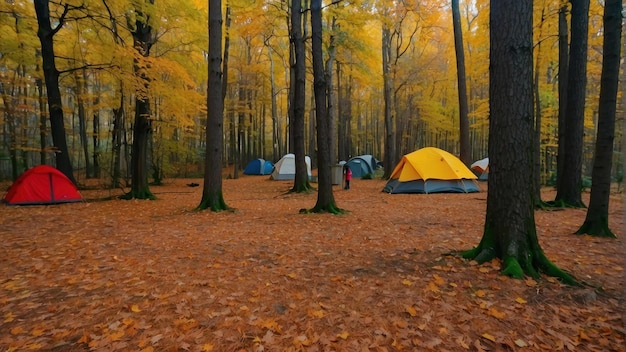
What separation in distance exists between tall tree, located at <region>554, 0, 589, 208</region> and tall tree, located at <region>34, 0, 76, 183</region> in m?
Result: 13.6

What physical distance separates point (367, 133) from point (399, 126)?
6624 mm

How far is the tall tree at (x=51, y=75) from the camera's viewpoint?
987 centimetres

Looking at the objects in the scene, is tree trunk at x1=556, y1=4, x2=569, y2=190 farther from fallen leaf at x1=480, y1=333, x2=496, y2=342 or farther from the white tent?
the white tent

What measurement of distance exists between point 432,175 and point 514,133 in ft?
28.3

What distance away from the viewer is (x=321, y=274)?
3719 millimetres

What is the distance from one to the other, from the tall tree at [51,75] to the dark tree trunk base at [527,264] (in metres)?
12.1

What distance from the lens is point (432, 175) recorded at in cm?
1180

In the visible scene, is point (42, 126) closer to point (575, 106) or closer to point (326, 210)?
point (326, 210)

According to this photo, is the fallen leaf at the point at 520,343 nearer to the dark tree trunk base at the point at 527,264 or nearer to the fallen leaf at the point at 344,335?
the dark tree trunk base at the point at 527,264

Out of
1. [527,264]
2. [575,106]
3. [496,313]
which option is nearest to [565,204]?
[575,106]

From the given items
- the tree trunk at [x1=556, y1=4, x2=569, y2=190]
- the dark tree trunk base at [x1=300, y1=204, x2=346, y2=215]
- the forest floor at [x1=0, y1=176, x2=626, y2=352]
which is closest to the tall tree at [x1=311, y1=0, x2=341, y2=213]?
the dark tree trunk base at [x1=300, y1=204, x2=346, y2=215]

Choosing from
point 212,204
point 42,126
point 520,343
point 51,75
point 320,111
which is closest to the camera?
point 520,343

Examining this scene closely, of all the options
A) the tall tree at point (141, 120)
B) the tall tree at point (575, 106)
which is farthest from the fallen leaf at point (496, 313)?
the tall tree at point (141, 120)

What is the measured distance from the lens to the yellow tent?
1177 centimetres
